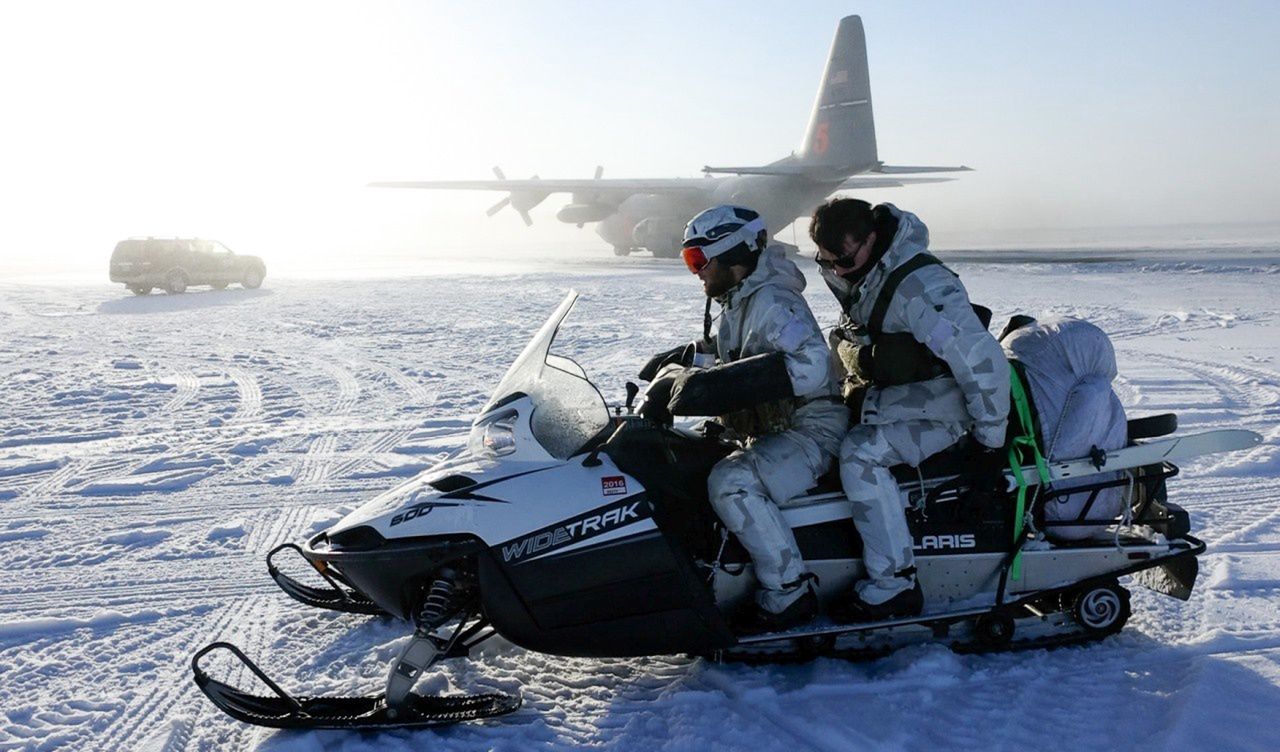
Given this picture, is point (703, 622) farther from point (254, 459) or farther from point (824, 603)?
point (254, 459)

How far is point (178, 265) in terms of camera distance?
927 inches

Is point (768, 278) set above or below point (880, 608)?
above

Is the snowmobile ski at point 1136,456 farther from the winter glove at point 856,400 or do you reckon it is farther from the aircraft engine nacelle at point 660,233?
the aircraft engine nacelle at point 660,233

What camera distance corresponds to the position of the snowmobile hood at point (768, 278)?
3613 mm

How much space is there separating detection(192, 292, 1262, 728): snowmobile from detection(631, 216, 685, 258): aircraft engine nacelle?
94.2ft

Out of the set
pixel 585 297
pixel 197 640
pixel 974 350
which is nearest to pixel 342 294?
pixel 585 297

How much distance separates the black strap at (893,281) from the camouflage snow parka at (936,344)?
0.6 inches

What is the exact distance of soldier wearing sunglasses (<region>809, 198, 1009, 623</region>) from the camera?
133 inches

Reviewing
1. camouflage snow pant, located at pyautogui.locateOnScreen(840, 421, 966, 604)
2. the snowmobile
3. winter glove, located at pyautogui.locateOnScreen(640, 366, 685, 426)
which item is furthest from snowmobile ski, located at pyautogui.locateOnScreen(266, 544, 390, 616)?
camouflage snow pant, located at pyautogui.locateOnScreen(840, 421, 966, 604)

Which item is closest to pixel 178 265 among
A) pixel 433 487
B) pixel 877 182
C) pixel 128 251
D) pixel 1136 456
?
pixel 128 251

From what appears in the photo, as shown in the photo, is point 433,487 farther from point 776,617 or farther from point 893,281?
point 893,281

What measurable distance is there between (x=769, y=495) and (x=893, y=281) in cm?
89

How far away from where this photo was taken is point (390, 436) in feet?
24.6

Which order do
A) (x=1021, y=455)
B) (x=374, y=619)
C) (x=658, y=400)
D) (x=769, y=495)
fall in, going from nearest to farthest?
(x=769, y=495) < (x=658, y=400) < (x=1021, y=455) < (x=374, y=619)
